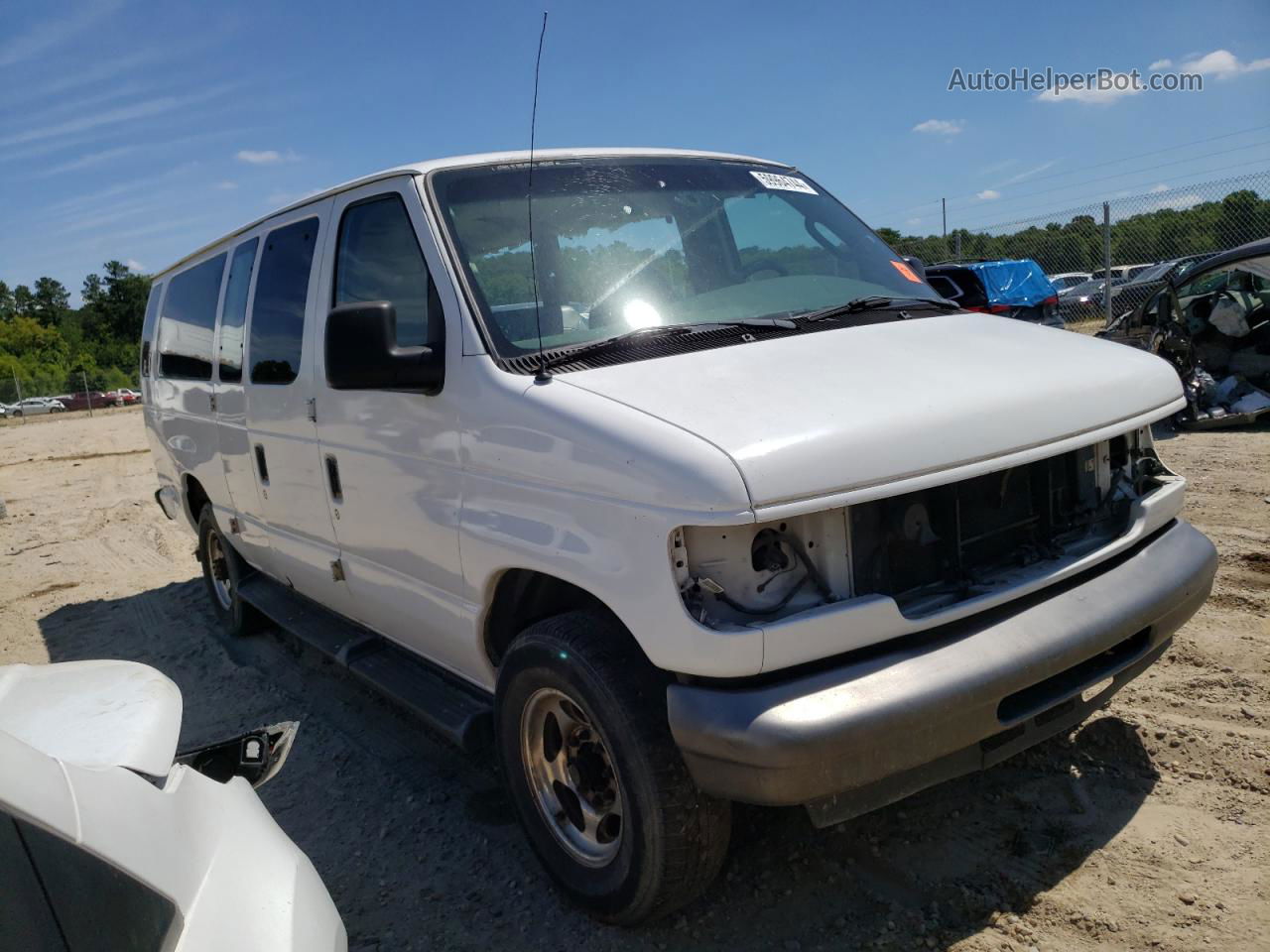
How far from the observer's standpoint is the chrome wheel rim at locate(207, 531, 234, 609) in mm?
6301

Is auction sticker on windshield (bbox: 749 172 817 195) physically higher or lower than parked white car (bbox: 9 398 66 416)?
higher

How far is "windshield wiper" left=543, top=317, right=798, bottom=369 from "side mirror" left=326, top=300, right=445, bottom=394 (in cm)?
44

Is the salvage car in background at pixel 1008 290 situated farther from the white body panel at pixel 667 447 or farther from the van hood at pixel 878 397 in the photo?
the van hood at pixel 878 397

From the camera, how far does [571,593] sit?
10.0 feet

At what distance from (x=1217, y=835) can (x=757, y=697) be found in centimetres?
172

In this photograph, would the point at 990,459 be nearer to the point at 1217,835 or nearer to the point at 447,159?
the point at 1217,835

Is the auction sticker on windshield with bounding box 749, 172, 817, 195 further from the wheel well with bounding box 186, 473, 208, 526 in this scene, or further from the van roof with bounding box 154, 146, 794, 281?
the wheel well with bounding box 186, 473, 208, 526

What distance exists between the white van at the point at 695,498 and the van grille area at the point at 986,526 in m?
0.01

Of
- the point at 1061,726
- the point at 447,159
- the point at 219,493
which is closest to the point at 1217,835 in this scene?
the point at 1061,726

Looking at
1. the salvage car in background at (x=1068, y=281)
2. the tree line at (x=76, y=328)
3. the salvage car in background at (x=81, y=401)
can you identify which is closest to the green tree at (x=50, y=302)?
the tree line at (x=76, y=328)

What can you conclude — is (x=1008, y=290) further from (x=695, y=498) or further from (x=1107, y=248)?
(x=695, y=498)

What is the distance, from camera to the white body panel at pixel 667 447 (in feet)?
7.67

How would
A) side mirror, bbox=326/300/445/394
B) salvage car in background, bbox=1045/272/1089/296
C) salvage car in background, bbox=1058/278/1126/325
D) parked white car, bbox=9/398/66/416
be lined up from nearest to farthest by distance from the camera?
side mirror, bbox=326/300/445/394, salvage car in background, bbox=1058/278/1126/325, salvage car in background, bbox=1045/272/1089/296, parked white car, bbox=9/398/66/416

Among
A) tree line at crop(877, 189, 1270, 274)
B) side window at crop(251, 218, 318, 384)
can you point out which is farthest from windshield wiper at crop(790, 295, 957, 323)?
tree line at crop(877, 189, 1270, 274)
